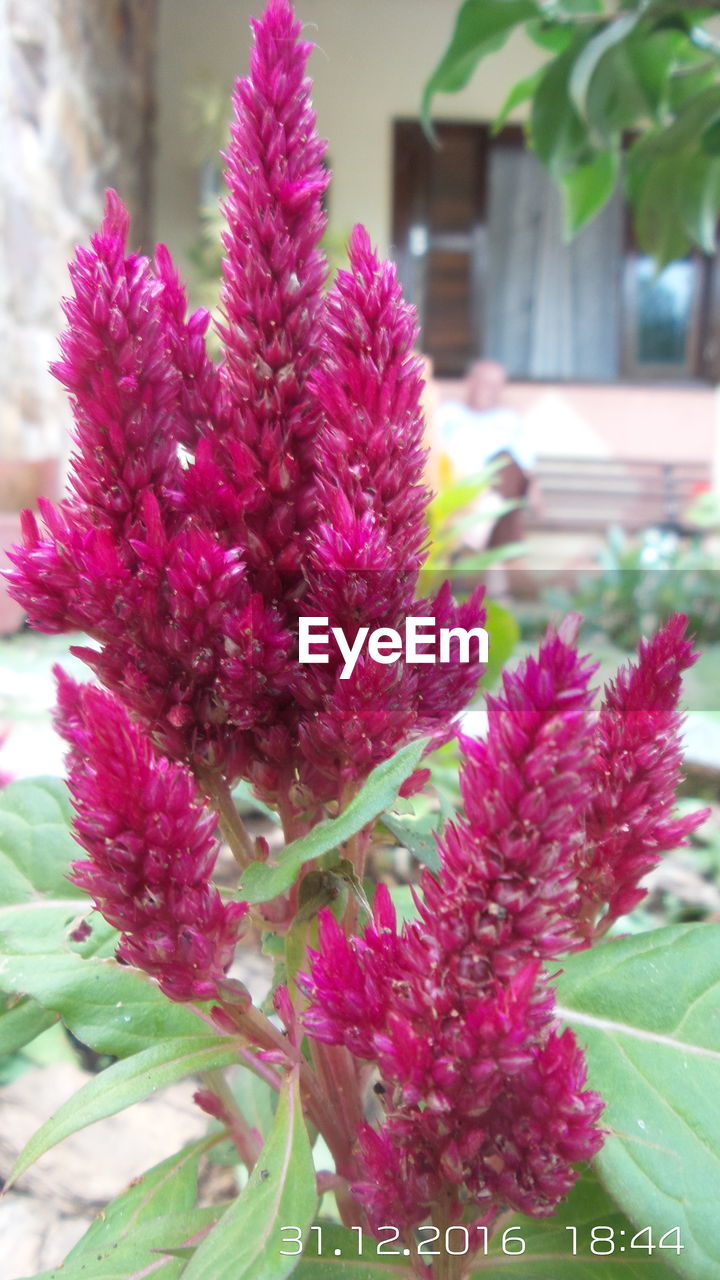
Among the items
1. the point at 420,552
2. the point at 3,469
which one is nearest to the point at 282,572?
the point at 420,552

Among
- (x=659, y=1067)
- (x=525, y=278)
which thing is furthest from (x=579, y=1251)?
(x=525, y=278)

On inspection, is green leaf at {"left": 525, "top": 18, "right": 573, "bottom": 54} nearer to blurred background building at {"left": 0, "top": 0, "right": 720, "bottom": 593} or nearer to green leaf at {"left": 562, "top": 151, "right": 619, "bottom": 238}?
green leaf at {"left": 562, "top": 151, "right": 619, "bottom": 238}

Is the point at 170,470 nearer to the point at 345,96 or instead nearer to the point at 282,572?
the point at 282,572

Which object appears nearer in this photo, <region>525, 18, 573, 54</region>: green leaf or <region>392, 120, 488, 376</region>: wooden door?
<region>525, 18, 573, 54</region>: green leaf

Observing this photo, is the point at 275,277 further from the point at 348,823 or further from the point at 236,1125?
the point at 236,1125

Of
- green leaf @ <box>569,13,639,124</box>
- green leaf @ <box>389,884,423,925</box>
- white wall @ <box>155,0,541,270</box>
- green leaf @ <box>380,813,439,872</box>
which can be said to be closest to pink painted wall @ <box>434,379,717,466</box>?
white wall @ <box>155,0,541,270</box>

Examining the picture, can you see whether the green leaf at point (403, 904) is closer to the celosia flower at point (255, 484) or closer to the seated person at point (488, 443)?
the celosia flower at point (255, 484)
